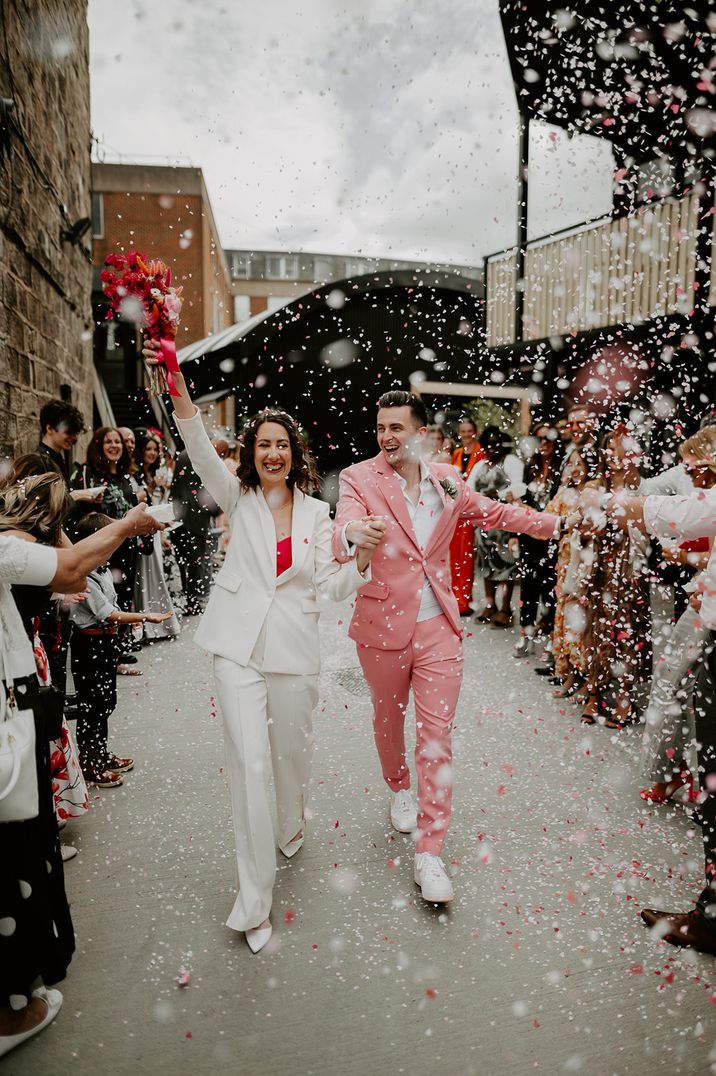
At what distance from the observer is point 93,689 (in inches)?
145

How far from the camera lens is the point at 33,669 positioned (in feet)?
7.02

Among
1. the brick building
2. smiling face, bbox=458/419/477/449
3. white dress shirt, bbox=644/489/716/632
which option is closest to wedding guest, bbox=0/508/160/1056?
white dress shirt, bbox=644/489/716/632

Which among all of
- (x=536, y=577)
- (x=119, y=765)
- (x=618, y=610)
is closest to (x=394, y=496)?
(x=119, y=765)

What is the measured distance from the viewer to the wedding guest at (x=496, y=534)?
7.36 metres

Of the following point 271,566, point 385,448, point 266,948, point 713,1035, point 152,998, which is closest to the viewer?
point 713,1035

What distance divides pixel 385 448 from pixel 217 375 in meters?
13.9

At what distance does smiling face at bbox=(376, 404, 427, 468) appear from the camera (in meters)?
2.98

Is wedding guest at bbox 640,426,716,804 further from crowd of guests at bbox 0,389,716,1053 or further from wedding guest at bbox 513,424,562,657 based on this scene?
wedding guest at bbox 513,424,562,657

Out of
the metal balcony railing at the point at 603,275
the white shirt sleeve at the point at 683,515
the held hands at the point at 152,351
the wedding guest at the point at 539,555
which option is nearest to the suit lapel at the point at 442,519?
the white shirt sleeve at the point at 683,515

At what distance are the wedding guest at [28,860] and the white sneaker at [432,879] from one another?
127cm

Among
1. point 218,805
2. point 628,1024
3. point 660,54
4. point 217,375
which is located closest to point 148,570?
point 218,805

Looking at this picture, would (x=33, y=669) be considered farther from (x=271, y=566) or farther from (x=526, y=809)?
(x=526, y=809)

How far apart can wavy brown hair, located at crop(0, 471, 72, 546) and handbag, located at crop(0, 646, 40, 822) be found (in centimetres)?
41

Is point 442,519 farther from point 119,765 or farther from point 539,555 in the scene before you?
point 539,555
